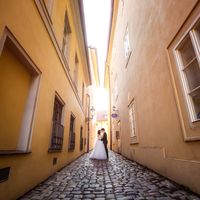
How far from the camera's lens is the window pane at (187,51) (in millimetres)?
2773

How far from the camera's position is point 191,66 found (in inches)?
108

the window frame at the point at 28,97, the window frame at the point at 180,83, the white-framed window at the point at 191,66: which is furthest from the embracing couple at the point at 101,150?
the white-framed window at the point at 191,66

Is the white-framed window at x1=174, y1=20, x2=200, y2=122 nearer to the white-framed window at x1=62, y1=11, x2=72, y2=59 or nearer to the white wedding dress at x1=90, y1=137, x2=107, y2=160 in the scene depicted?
the white-framed window at x1=62, y1=11, x2=72, y2=59

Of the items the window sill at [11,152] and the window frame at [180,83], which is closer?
the window sill at [11,152]

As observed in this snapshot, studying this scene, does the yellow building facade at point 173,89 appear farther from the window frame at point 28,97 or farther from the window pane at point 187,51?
the window frame at point 28,97

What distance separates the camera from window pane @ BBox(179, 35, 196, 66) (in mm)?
2773

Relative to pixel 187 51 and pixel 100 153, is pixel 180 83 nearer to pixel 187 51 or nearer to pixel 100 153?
pixel 187 51

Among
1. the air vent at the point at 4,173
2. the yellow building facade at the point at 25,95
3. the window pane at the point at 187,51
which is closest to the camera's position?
the air vent at the point at 4,173

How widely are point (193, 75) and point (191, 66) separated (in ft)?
0.57

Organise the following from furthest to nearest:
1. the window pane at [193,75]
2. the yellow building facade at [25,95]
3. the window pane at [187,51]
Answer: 1. the window pane at [187,51]
2. the window pane at [193,75]
3. the yellow building facade at [25,95]

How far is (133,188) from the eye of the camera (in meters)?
2.85

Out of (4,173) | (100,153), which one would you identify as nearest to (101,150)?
(100,153)

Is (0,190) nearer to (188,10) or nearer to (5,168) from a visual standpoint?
(5,168)

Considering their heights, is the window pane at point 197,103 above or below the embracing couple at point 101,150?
above
